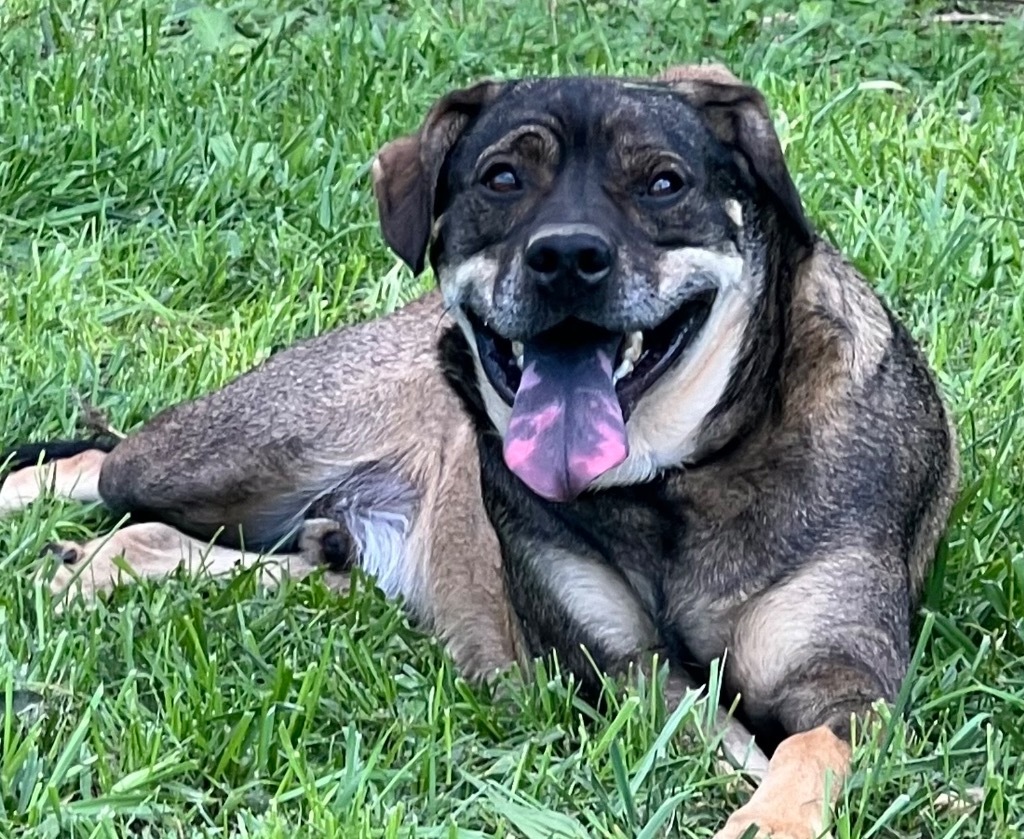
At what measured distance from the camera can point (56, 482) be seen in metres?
5.30

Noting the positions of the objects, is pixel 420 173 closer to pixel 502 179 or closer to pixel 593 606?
pixel 502 179

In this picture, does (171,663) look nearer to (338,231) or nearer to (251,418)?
(251,418)

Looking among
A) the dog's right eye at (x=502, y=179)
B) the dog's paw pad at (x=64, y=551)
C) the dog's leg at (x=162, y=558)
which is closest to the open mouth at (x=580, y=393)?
the dog's right eye at (x=502, y=179)

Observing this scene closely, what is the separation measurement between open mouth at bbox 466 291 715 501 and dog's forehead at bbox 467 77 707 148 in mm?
383

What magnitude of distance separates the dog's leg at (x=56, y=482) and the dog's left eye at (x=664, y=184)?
196 centimetres

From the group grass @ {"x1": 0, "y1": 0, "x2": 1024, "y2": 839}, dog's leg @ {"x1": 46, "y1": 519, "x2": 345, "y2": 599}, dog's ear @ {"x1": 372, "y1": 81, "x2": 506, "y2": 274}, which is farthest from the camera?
dog's leg @ {"x1": 46, "y1": 519, "x2": 345, "y2": 599}

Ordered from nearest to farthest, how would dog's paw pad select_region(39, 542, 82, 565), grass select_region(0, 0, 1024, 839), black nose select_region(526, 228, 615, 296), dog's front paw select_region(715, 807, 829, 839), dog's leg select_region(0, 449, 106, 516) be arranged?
dog's front paw select_region(715, 807, 829, 839)
grass select_region(0, 0, 1024, 839)
black nose select_region(526, 228, 615, 296)
dog's paw pad select_region(39, 542, 82, 565)
dog's leg select_region(0, 449, 106, 516)

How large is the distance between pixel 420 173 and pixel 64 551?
1365mm

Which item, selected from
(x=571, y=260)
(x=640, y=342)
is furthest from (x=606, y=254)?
(x=640, y=342)

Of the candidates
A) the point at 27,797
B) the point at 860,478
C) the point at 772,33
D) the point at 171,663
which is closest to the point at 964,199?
the point at 772,33

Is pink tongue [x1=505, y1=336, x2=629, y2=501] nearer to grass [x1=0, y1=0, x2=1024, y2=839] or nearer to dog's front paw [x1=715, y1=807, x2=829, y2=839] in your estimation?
grass [x1=0, y1=0, x2=1024, y2=839]

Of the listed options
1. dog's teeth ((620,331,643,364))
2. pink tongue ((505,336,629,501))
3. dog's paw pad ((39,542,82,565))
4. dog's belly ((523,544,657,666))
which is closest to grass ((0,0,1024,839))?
dog's paw pad ((39,542,82,565))

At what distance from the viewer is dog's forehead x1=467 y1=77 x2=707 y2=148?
4180 mm

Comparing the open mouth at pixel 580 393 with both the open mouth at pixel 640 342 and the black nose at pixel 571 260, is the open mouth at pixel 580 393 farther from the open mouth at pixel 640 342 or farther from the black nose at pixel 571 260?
the black nose at pixel 571 260
